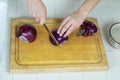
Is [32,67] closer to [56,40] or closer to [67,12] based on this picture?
[56,40]

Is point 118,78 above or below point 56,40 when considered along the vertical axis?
below

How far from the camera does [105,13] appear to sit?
1.00 m

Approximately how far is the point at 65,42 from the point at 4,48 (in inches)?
7.8

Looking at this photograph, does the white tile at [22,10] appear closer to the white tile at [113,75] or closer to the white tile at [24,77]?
the white tile at [24,77]

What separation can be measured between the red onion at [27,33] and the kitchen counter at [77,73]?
0.20 ft

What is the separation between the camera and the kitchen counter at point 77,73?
0.82m

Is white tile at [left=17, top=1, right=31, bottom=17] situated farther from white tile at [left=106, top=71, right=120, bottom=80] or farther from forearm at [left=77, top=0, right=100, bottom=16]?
white tile at [left=106, top=71, right=120, bottom=80]

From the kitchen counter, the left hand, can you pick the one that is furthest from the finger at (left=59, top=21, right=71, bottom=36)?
the kitchen counter

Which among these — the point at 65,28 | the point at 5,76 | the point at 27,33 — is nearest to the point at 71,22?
the point at 65,28

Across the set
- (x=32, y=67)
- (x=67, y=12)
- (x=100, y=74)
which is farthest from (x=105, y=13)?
(x=32, y=67)

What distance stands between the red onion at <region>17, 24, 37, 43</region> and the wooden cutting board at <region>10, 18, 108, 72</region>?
0.05 ft

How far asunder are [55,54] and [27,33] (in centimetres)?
11

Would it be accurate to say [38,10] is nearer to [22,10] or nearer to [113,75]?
[22,10]

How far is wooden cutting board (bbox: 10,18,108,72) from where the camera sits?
2.68 ft
